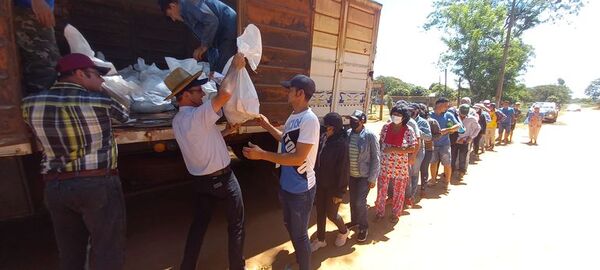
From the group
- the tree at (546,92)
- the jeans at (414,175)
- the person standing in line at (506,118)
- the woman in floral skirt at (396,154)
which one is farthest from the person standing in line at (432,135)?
the tree at (546,92)

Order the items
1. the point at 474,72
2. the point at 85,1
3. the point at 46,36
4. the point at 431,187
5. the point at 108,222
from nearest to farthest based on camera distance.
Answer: the point at 108,222, the point at 46,36, the point at 85,1, the point at 431,187, the point at 474,72

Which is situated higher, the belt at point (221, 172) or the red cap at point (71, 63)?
the red cap at point (71, 63)

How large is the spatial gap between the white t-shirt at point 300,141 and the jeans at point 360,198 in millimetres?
1269

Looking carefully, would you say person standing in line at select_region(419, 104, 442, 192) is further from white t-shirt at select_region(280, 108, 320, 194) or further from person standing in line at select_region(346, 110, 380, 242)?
white t-shirt at select_region(280, 108, 320, 194)

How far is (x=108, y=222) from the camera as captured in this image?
1897 millimetres

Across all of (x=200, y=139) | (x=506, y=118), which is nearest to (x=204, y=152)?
(x=200, y=139)

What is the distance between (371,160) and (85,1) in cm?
429

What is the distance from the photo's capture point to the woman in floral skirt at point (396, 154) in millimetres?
3801

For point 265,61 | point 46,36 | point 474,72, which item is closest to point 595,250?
point 265,61

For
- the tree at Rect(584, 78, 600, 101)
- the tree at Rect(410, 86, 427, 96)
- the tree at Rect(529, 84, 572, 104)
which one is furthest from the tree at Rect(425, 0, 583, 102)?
Answer: the tree at Rect(584, 78, 600, 101)

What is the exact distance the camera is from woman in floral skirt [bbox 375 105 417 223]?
3.80 m

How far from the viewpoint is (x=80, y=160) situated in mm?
1794

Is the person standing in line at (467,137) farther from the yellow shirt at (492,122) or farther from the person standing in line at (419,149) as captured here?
the yellow shirt at (492,122)

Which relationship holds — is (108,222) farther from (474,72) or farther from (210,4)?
Result: (474,72)
